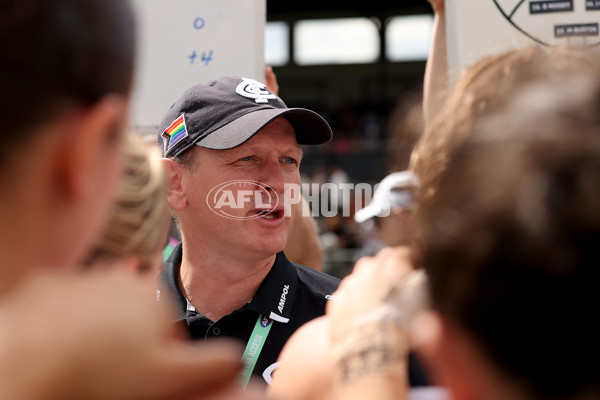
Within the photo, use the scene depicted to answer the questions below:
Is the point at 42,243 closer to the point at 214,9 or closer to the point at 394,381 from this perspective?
the point at 394,381

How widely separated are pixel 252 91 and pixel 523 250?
1809 millimetres

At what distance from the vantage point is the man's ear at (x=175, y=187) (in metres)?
2.31

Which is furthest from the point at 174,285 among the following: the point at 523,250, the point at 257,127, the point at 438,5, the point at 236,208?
the point at 523,250

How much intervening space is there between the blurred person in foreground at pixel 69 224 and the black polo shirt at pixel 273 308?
51.0 inches

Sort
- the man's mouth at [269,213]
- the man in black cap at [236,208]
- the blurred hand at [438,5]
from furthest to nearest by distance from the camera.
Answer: the blurred hand at [438,5] → the man's mouth at [269,213] → the man in black cap at [236,208]

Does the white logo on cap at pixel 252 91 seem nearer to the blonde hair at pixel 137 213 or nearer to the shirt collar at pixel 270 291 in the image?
the shirt collar at pixel 270 291

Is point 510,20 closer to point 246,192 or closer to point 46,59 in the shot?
point 246,192

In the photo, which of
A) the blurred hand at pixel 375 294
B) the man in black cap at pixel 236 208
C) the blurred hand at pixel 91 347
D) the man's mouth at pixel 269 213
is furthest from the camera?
the man's mouth at pixel 269 213

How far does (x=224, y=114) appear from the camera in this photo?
224cm

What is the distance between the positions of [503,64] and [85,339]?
646mm

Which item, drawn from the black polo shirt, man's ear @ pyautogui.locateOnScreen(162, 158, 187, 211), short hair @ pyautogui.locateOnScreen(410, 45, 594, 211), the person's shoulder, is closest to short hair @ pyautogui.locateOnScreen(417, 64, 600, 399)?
short hair @ pyautogui.locateOnScreen(410, 45, 594, 211)

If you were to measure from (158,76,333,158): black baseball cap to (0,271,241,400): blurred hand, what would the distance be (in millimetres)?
1625

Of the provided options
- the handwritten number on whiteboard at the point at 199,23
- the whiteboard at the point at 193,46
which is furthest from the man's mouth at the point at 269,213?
the handwritten number on whiteboard at the point at 199,23

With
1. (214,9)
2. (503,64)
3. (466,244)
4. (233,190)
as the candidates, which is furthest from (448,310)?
(214,9)
